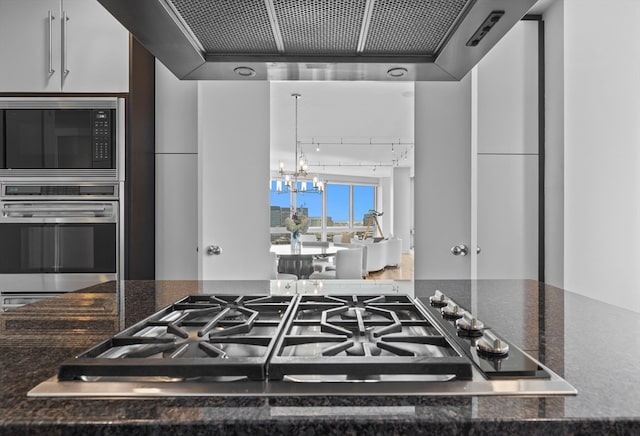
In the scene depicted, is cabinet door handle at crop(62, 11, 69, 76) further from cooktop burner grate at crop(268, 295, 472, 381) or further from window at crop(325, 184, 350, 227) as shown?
window at crop(325, 184, 350, 227)

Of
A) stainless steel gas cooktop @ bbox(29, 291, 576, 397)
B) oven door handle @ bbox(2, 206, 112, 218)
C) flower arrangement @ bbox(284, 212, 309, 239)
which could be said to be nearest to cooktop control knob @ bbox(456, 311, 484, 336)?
stainless steel gas cooktop @ bbox(29, 291, 576, 397)

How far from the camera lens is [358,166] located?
38.4ft

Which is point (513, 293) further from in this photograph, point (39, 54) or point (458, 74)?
point (39, 54)

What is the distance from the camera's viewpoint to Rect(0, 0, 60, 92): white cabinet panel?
232 centimetres

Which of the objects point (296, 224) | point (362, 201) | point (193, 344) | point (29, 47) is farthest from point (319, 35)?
point (362, 201)

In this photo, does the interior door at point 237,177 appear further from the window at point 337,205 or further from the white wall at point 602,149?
the window at point 337,205

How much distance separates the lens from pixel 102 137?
7.54 feet

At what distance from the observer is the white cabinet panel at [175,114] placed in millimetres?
2676

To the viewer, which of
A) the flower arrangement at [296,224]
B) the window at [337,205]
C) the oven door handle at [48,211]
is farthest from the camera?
the window at [337,205]

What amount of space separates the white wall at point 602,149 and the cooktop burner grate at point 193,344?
6.22ft

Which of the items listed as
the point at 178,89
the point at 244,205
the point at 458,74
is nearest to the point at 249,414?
the point at 458,74

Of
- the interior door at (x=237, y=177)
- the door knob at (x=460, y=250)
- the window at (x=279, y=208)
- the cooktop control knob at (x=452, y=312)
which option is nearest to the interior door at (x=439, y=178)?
the door knob at (x=460, y=250)

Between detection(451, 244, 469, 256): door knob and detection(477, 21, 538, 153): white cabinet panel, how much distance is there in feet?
2.12

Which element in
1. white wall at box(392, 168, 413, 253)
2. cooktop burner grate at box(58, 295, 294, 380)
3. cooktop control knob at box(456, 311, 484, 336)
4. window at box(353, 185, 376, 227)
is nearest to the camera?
cooktop burner grate at box(58, 295, 294, 380)
